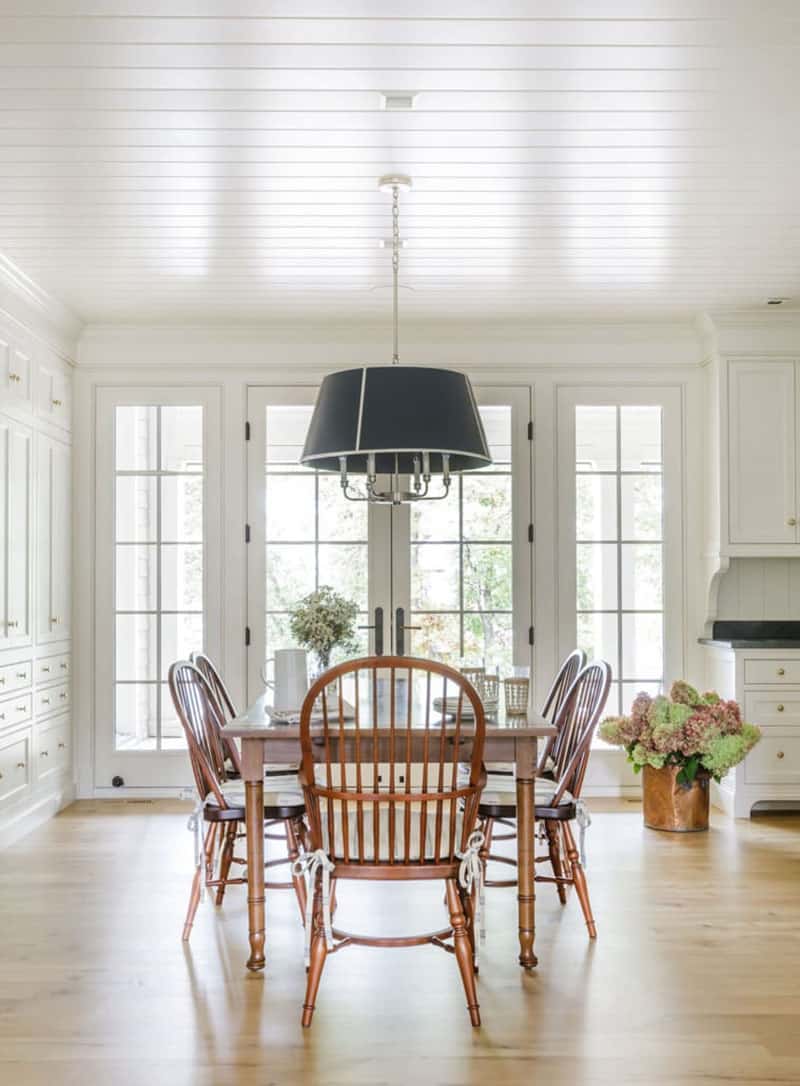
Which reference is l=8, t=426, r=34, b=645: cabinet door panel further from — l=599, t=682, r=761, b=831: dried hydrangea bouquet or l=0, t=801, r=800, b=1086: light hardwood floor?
l=599, t=682, r=761, b=831: dried hydrangea bouquet

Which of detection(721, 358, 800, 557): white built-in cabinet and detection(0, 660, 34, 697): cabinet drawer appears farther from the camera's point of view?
detection(721, 358, 800, 557): white built-in cabinet

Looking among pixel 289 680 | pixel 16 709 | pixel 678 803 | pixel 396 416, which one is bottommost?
pixel 678 803

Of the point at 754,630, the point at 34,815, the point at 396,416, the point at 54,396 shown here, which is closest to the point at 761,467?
the point at 754,630

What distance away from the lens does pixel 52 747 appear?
5438 millimetres

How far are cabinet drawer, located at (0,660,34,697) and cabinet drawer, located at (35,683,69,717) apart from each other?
19 cm

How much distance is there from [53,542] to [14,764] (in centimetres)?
119

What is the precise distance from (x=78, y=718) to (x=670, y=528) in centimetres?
345

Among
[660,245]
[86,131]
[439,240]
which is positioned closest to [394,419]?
[86,131]

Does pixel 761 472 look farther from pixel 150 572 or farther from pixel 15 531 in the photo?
pixel 15 531

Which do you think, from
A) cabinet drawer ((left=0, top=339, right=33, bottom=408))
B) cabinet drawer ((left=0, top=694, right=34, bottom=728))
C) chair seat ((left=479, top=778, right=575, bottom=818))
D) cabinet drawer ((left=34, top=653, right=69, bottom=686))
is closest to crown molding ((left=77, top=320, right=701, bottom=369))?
cabinet drawer ((left=0, top=339, right=33, bottom=408))

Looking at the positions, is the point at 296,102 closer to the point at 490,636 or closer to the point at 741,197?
the point at 741,197

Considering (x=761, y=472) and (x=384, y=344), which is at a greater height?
(x=384, y=344)

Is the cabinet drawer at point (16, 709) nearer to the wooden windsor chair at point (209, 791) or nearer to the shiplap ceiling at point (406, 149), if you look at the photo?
the wooden windsor chair at point (209, 791)

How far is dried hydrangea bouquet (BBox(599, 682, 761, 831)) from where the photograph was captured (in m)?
4.98
